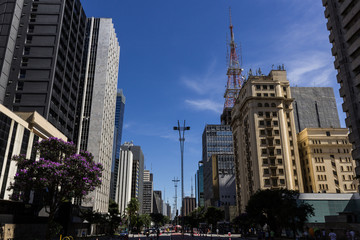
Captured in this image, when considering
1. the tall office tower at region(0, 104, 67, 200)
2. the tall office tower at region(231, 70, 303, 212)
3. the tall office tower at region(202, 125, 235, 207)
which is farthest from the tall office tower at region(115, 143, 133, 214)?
the tall office tower at region(0, 104, 67, 200)

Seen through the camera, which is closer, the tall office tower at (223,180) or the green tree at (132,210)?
the green tree at (132,210)

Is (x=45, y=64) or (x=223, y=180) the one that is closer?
(x=45, y=64)

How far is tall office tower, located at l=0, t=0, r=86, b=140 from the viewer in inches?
2416

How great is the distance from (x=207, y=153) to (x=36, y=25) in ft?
403

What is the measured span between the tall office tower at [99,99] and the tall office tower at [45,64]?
1560cm

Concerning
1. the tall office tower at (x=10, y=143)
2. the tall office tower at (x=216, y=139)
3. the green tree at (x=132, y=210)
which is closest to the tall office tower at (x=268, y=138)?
the green tree at (x=132, y=210)

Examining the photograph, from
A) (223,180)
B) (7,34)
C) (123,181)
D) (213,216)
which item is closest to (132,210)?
(213,216)

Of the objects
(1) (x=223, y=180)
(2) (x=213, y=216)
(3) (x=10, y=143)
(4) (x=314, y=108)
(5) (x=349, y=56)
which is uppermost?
(4) (x=314, y=108)

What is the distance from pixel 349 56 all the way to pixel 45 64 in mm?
59445

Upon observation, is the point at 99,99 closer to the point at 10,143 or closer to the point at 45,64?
the point at 45,64

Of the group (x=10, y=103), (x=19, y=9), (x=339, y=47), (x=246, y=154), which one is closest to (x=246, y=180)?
(x=246, y=154)

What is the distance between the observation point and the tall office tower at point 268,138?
79.9 m

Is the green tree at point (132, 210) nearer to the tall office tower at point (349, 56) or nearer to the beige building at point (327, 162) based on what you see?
the beige building at point (327, 162)

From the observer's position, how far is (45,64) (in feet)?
211
